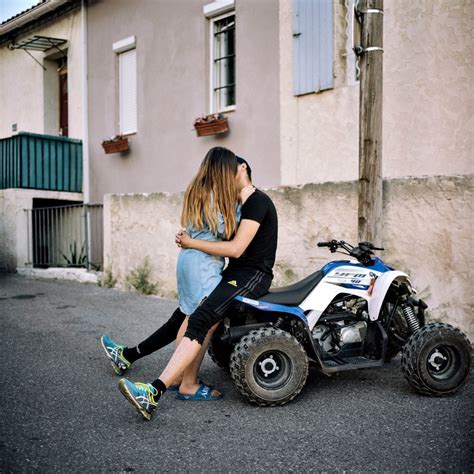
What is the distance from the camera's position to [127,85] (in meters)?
12.8

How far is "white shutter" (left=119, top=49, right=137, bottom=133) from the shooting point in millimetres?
12547

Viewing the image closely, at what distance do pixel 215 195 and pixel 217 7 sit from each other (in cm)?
730

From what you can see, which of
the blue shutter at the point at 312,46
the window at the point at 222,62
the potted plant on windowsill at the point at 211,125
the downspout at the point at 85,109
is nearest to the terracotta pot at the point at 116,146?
the downspout at the point at 85,109

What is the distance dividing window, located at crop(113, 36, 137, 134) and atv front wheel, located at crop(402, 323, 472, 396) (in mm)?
9489

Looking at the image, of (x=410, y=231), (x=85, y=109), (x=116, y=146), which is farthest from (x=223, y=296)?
(x=85, y=109)

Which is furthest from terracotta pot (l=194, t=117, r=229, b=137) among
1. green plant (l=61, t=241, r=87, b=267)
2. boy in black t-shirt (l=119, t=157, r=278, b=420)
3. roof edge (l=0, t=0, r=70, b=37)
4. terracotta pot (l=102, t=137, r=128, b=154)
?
boy in black t-shirt (l=119, t=157, r=278, b=420)

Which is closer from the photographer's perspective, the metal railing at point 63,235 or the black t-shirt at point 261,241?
the black t-shirt at point 261,241

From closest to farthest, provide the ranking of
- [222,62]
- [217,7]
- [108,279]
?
[108,279]
[217,7]
[222,62]

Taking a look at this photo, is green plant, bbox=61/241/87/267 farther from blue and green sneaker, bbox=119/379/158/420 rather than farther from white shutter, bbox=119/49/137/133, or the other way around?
blue and green sneaker, bbox=119/379/158/420

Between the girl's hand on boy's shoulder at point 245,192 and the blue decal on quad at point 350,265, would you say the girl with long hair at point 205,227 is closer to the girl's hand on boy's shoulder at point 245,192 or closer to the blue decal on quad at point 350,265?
the girl's hand on boy's shoulder at point 245,192

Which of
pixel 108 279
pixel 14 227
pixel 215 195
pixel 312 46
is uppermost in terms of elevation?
pixel 312 46

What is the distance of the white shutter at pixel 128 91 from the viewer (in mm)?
12547

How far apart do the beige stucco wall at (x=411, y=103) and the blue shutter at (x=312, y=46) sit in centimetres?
11

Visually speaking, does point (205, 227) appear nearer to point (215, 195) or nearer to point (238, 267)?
point (215, 195)
